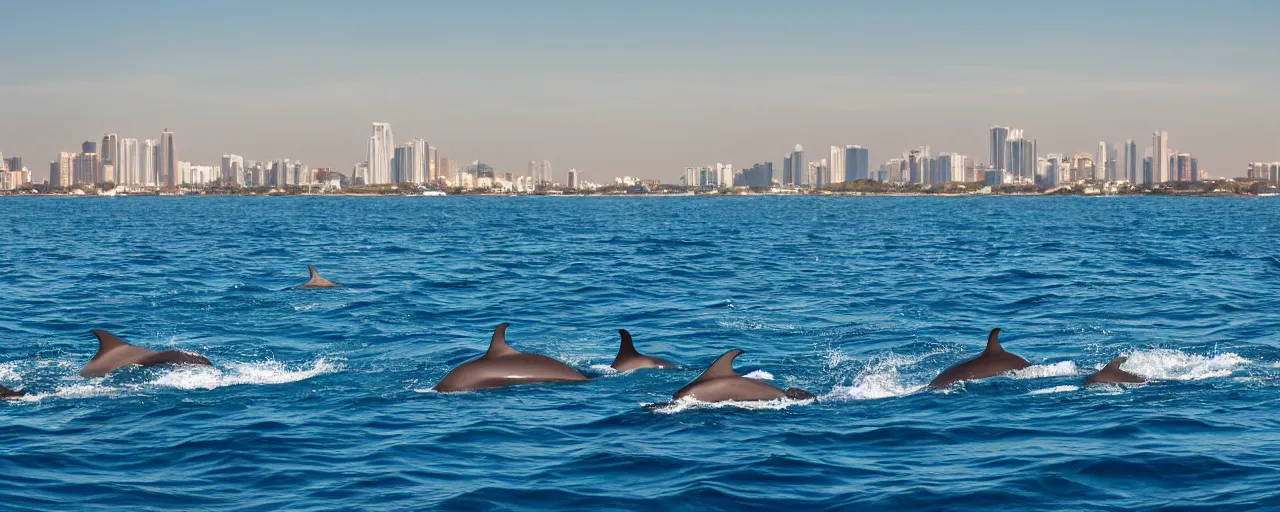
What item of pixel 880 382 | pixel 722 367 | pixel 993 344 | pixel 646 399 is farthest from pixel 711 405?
pixel 993 344

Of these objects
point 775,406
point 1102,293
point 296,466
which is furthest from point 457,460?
point 1102,293

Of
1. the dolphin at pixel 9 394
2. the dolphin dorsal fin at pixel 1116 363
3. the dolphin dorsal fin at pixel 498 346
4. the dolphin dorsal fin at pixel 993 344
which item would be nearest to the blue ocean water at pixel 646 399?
the dolphin at pixel 9 394

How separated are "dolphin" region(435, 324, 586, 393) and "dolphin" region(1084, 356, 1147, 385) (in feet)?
23.7

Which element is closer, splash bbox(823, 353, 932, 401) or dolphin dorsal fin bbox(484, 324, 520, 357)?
splash bbox(823, 353, 932, 401)

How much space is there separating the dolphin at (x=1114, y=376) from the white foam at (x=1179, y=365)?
2.21 feet

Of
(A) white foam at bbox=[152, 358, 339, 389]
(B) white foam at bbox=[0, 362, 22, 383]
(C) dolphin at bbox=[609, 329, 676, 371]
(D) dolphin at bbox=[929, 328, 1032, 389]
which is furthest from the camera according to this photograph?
(C) dolphin at bbox=[609, 329, 676, 371]

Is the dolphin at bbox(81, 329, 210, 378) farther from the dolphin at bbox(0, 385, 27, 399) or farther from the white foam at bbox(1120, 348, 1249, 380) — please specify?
the white foam at bbox(1120, 348, 1249, 380)

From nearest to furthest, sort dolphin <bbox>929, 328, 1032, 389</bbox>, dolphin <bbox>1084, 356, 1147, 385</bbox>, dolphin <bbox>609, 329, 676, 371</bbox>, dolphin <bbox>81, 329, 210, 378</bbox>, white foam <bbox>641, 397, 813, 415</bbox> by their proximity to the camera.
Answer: white foam <bbox>641, 397, 813, 415</bbox> < dolphin <bbox>1084, 356, 1147, 385</bbox> < dolphin <bbox>929, 328, 1032, 389</bbox> < dolphin <bbox>81, 329, 210, 378</bbox> < dolphin <bbox>609, 329, 676, 371</bbox>

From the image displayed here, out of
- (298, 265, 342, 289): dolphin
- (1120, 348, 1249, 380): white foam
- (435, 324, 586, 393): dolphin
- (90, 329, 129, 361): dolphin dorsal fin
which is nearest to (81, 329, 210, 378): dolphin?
(90, 329, 129, 361): dolphin dorsal fin

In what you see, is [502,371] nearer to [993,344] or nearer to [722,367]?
[722,367]

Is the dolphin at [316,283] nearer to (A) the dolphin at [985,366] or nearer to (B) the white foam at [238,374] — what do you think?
(B) the white foam at [238,374]

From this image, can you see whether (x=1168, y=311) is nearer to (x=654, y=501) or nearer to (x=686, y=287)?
(x=686, y=287)

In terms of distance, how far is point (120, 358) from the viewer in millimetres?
19750

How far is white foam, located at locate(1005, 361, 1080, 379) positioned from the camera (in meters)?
18.8
